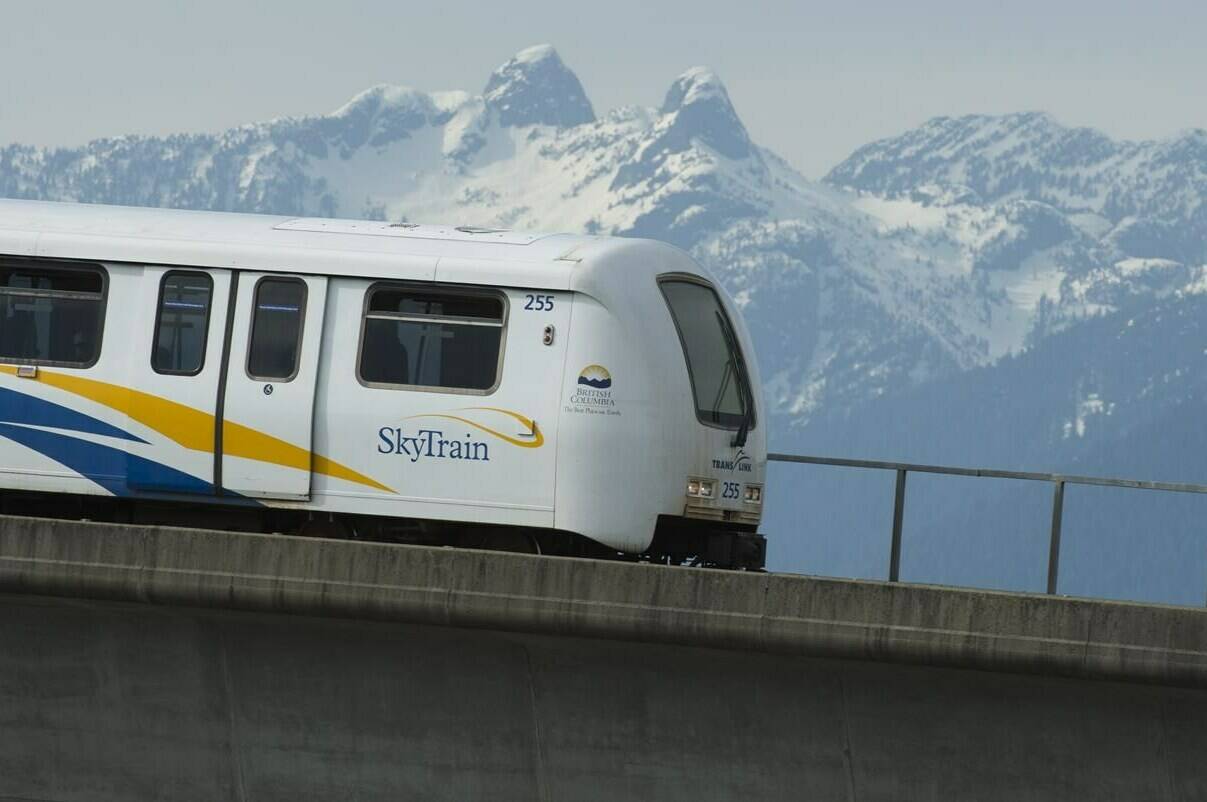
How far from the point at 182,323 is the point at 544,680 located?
163 inches

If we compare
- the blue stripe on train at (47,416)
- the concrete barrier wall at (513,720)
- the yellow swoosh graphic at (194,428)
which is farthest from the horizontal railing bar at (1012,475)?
the blue stripe on train at (47,416)

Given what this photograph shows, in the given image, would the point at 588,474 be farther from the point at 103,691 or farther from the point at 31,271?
the point at 31,271

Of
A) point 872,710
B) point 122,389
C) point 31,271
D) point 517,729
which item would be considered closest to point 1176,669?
point 872,710

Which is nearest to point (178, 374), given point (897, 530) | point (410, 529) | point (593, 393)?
point (410, 529)

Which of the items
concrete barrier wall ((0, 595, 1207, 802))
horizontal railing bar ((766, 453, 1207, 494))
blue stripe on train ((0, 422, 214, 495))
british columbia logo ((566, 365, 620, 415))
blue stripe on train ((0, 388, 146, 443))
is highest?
british columbia logo ((566, 365, 620, 415))

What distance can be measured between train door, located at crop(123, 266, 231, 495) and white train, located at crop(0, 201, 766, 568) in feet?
0.05

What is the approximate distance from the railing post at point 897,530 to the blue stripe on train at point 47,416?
5474 millimetres

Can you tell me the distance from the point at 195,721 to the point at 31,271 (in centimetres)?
407

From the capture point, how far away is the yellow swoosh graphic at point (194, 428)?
535 inches

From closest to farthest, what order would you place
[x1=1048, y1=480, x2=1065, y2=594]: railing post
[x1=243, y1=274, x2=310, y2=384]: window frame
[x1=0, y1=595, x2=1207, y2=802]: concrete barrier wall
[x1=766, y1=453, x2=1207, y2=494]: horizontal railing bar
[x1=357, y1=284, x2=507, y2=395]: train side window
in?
[x1=0, y1=595, x2=1207, y2=802]: concrete barrier wall < [x1=766, y1=453, x2=1207, y2=494]: horizontal railing bar < [x1=1048, y1=480, x2=1065, y2=594]: railing post < [x1=357, y1=284, x2=507, y2=395]: train side window < [x1=243, y1=274, x2=310, y2=384]: window frame

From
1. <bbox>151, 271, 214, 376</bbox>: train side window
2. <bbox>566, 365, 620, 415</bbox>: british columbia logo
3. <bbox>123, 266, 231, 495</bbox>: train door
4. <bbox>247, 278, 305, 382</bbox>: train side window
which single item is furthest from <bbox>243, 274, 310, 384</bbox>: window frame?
<bbox>566, 365, 620, 415</bbox>: british columbia logo

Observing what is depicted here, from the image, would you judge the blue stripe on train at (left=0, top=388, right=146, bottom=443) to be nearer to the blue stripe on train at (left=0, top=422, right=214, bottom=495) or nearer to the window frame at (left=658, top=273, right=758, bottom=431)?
the blue stripe on train at (left=0, top=422, right=214, bottom=495)

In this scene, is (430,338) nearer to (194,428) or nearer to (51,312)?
(194,428)

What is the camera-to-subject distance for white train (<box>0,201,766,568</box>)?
13359 millimetres
